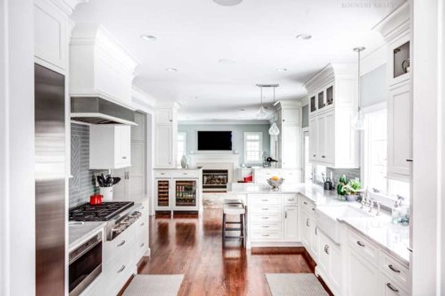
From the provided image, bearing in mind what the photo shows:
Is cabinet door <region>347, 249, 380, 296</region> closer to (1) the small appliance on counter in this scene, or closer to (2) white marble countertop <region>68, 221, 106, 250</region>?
(2) white marble countertop <region>68, 221, 106, 250</region>

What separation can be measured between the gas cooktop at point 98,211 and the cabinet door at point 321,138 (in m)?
2.78

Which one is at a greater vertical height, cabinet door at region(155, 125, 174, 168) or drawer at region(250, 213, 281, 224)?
cabinet door at region(155, 125, 174, 168)

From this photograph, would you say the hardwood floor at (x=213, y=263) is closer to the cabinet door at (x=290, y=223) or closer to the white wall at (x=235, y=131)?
the cabinet door at (x=290, y=223)

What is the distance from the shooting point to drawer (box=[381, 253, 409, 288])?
1752 mm

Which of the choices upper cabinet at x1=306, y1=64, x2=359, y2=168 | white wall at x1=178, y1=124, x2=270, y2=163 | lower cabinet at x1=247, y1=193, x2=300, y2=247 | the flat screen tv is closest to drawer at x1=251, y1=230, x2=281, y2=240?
lower cabinet at x1=247, y1=193, x2=300, y2=247

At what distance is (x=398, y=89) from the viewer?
232 cm

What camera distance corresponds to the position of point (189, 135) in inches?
453

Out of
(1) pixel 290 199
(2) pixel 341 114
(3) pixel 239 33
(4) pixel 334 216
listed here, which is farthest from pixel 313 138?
(3) pixel 239 33

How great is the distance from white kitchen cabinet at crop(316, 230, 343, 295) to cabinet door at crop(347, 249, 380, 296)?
18 centimetres
